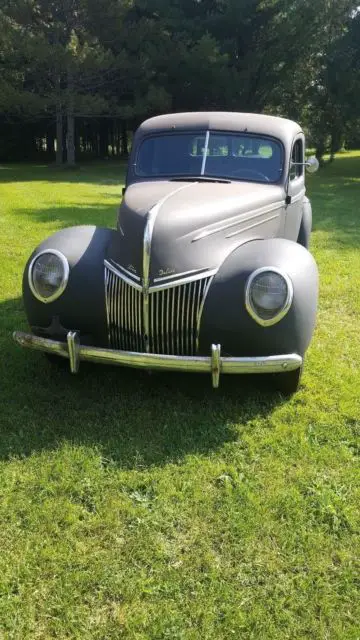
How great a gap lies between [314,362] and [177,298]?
5.14 ft

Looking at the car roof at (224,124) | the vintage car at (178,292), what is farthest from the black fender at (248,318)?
the car roof at (224,124)

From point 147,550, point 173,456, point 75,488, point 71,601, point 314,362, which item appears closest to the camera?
point 71,601

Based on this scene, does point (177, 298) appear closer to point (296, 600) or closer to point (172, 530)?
point (172, 530)

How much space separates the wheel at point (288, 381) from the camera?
3482 mm

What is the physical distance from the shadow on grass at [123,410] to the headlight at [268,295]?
2.31ft

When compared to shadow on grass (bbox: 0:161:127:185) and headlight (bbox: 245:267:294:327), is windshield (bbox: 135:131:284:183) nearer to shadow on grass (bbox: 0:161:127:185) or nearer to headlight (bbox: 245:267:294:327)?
headlight (bbox: 245:267:294:327)

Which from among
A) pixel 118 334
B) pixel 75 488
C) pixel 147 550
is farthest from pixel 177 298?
pixel 147 550

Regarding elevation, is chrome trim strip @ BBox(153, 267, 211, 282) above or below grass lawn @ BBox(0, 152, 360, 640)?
above

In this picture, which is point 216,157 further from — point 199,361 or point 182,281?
point 199,361

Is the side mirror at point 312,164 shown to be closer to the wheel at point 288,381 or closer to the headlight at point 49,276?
the wheel at point 288,381

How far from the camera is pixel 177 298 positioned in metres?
3.18

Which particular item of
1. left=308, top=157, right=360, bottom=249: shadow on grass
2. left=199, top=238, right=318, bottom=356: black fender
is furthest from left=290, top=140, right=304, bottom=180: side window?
left=308, top=157, right=360, bottom=249: shadow on grass

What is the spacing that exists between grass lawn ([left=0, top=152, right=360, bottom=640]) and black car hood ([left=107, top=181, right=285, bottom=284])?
929 millimetres

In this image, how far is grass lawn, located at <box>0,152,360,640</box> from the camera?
2072 millimetres
